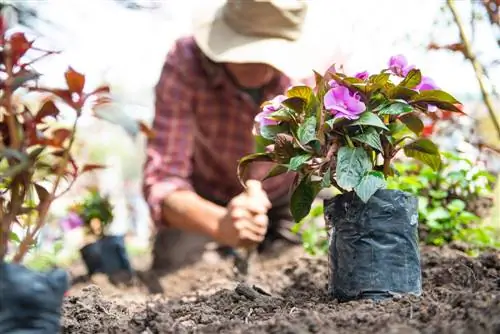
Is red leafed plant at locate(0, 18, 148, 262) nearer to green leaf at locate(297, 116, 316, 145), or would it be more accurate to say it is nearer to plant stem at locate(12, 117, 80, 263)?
plant stem at locate(12, 117, 80, 263)

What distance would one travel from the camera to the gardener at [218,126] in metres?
2.58

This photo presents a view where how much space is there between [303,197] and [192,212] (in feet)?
3.79

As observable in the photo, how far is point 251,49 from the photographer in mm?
2607

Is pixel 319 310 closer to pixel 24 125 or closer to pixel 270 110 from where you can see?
pixel 270 110

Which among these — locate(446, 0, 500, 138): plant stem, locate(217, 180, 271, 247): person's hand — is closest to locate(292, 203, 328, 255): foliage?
locate(217, 180, 271, 247): person's hand

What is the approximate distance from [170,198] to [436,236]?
1.16m

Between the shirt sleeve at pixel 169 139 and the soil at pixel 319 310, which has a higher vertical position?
the shirt sleeve at pixel 169 139

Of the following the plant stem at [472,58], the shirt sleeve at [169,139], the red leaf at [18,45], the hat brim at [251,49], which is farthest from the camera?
the shirt sleeve at [169,139]

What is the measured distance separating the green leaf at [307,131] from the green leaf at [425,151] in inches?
10.9

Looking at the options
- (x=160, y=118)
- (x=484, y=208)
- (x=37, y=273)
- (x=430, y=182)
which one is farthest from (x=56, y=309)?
(x=160, y=118)

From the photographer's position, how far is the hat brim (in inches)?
101

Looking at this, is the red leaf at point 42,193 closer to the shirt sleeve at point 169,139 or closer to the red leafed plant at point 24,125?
the red leafed plant at point 24,125

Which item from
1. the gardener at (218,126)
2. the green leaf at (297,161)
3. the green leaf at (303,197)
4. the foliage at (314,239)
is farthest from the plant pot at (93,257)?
the green leaf at (297,161)

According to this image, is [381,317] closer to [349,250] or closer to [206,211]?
[349,250]
